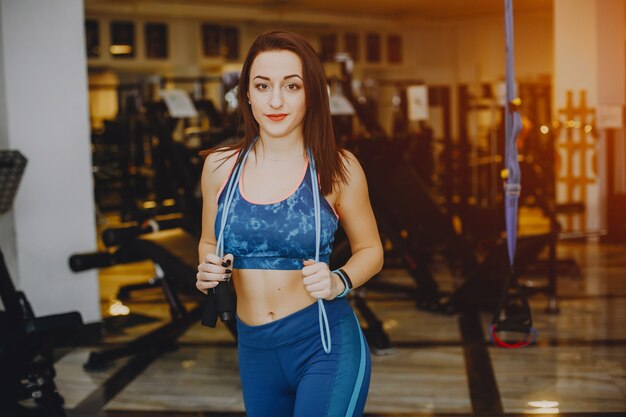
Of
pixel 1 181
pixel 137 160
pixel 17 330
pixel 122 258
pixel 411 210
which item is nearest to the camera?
pixel 17 330

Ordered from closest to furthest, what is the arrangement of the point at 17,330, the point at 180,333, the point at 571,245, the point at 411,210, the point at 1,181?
the point at 17,330, the point at 1,181, the point at 180,333, the point at 411,210, the point at 571,245

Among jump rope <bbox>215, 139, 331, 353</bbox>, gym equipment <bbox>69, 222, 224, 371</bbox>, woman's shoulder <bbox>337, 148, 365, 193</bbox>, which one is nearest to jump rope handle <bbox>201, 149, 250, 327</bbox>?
jump rope <bbox>215, 139, 331, 353</bbox>

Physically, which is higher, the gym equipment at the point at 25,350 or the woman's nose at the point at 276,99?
the woman's nose at the point at 276,99

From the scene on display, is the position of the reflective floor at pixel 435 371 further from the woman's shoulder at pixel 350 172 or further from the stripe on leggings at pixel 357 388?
the woman's shoulder at pixel 350 172

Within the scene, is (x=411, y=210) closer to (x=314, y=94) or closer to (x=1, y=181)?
(x=1, y=181)

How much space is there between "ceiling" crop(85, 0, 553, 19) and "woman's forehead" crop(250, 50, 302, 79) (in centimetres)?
1041

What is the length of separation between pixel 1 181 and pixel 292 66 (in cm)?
221

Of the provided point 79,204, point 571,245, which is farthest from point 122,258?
point 571,245

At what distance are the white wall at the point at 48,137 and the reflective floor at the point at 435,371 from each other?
0.47m

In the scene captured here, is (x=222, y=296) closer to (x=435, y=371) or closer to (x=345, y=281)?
(x=345, y=281)

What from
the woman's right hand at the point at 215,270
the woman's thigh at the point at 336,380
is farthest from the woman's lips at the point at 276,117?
the woman's thigh at the point at 336,380

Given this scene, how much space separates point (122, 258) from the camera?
4.11 m

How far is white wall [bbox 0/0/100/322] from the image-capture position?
4.15 m

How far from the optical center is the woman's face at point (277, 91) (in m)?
1.67
